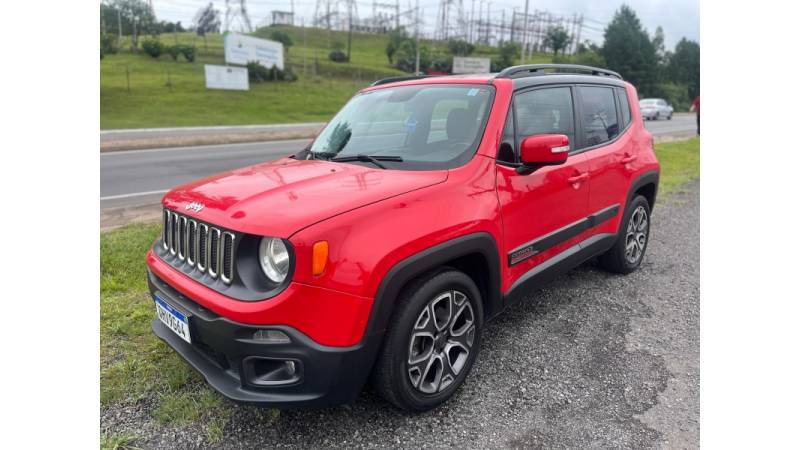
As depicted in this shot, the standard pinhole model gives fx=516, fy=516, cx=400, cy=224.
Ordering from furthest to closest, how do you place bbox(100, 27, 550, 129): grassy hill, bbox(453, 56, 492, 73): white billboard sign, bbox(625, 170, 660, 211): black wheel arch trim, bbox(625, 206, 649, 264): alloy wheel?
1. bbox(453, 56, 492, 73): white billboard sign
2. bbox(100, 27, 550, 129): grassy hill
3. bbox(625, 206, 649, 264): alloy wheel
4. bbox(625, 170, 660, 211): black wheel arch trim

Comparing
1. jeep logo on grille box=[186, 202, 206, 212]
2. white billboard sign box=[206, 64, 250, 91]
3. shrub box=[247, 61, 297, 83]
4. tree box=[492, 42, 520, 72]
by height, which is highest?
tree box=[492, 42, 520, 72]

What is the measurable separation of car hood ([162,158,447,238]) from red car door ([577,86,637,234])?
1.75 meters

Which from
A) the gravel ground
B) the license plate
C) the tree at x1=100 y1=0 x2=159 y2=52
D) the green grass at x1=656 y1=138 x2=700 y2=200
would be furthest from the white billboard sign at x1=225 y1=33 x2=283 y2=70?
the gravel ground

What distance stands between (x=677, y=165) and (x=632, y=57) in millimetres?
63731

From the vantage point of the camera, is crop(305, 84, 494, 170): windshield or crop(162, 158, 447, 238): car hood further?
crop(305, 84, 494, 170): windshield

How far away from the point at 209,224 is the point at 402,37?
6731 cm

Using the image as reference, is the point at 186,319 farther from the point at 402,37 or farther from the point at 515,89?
the point at 402,37

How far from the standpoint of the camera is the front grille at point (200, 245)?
246cm

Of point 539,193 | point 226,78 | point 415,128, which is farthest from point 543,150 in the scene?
point 226,78

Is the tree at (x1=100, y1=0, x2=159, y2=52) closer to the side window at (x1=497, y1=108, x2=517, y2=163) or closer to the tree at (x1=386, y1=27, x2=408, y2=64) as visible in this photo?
the tree at (x1=386, y1=27, x2=408, y2=64)

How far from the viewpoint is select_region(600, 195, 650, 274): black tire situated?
187 inches

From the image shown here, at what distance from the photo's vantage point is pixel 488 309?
10.3 feet

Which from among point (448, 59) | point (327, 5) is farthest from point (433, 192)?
point (327, 5)

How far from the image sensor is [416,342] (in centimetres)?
272
